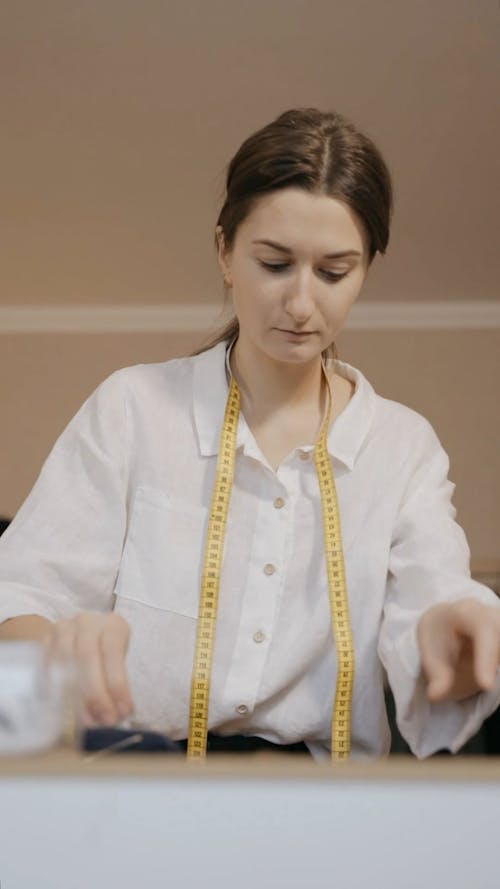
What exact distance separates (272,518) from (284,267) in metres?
0.29

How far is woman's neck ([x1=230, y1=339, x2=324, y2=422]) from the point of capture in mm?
1540

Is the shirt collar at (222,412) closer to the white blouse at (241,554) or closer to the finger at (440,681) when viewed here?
the white blouse at (241,554)

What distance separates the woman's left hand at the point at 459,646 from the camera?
1027 mm

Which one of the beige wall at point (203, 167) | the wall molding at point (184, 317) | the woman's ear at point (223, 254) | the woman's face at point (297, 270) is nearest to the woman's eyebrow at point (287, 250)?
the woman's face at point (297, 270)

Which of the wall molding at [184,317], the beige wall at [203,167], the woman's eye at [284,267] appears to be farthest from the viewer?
the wall molding at [184,317]

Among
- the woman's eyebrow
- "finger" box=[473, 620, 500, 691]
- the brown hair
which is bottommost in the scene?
"finger" box=[473, 620, 500, 691]

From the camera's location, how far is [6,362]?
501 centimetres

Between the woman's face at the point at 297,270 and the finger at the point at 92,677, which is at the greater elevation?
the woman's face at the point at 297,270

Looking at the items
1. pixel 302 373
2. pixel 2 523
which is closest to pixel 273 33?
pixel 2 523

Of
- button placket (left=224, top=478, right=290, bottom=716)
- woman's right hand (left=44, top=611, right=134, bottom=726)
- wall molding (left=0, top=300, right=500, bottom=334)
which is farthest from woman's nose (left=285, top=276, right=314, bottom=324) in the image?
wall molding (left=0, top=300, right=500, bottom=334)

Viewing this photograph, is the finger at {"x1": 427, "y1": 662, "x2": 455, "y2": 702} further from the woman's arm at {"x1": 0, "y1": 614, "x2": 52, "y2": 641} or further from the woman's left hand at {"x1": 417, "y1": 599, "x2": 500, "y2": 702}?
the woman's arm at {"x1": 0, "y1": 614, "x2": 52, "y2": 641}

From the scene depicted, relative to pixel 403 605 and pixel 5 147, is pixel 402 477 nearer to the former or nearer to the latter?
pixel 403 605

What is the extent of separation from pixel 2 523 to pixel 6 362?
1543 mm

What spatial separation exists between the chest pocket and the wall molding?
11.2ft
